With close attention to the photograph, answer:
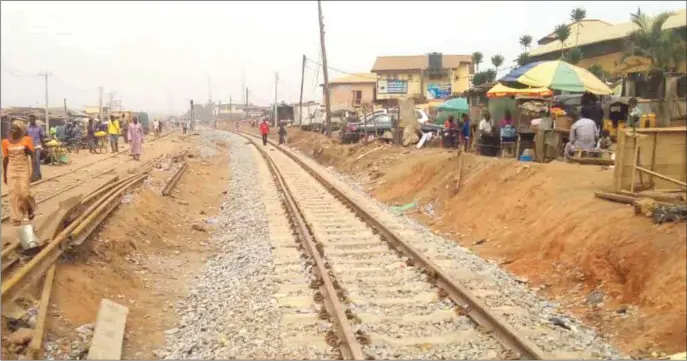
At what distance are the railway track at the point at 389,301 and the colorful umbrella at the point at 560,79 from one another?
13.7ft

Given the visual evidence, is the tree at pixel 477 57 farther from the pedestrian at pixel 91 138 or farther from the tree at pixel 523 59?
the pedestrian at pixel 91 138

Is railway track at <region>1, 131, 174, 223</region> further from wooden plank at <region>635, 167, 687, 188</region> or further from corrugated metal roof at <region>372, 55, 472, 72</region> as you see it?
corrugated metal roof at <region>372, 55, 472, 72</region>

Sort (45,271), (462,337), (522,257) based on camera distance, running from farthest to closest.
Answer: (522,257)
(45,271)
(462,337)

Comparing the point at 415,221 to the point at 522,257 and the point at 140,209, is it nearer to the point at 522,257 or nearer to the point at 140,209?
the point at 522,257

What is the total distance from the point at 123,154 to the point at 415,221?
74.4 ft

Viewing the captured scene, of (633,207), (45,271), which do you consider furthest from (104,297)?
(633,207)

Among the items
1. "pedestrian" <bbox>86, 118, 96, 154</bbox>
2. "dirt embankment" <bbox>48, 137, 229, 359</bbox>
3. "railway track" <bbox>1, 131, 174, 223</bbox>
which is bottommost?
"dirt embankment" <bbox>48, 137, 229, 359</bbox>

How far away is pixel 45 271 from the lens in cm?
762

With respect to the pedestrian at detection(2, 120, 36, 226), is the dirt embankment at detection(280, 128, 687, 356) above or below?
below

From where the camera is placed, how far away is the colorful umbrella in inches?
528

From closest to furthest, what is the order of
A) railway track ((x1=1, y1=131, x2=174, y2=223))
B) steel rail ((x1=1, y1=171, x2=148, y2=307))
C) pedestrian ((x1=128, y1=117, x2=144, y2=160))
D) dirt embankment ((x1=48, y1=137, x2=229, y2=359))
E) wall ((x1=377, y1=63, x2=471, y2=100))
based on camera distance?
dirt embankment ((x1=48, y1=137, x2=229, y2=359)) → steel rail ((x1=1, y1=171, x2=148, y2=307)) → railway track ((x1=1, y1=131, x2=174, y2=223)) → pedestrian ((x1=128, y1=117, x2=144, y2=160)) → wall ((x1=377, y1=63, x2=471, y2=100))

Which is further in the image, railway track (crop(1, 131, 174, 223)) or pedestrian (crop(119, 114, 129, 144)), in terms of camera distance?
pedestrian (crop(119, 114, 129, 144))

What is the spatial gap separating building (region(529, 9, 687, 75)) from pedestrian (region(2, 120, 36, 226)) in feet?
42.6

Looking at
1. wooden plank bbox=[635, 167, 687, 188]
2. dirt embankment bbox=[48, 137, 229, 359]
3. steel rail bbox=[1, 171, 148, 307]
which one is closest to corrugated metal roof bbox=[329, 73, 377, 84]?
dirt embankment bbox=[48, 137, 229, 359]
